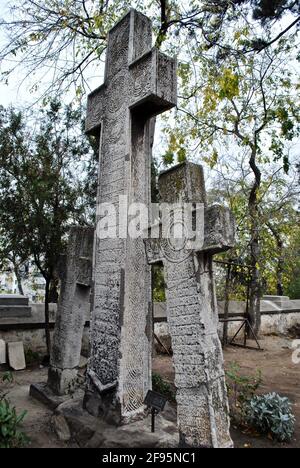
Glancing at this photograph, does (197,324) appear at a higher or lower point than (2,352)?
higher

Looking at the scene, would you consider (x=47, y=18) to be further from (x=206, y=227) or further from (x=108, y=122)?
(x=206, y=227)

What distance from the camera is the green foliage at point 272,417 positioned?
11.4 ft

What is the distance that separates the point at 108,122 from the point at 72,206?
3.36 meters

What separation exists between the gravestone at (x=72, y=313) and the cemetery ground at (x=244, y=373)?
1.40 feet

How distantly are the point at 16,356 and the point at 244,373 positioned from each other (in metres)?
4.35

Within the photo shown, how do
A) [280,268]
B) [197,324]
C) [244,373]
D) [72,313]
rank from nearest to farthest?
[197,324] < [72,313] < [244,373] < [280,268]

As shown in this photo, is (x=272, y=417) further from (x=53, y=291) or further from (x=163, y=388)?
(x=53, y=291)

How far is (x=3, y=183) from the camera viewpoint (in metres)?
7.00

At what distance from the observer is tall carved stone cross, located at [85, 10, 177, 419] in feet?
11.3

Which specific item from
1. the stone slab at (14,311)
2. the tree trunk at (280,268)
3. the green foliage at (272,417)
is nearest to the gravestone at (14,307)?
the stone slab at (14,311)

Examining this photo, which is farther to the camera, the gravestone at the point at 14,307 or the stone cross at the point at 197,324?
the gravestone at the point at 14,307

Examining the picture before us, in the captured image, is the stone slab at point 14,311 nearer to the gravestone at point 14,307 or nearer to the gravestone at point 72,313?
the gravestone at point 14,307

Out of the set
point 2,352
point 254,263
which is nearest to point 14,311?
point 2,352

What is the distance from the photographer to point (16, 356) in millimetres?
6500
